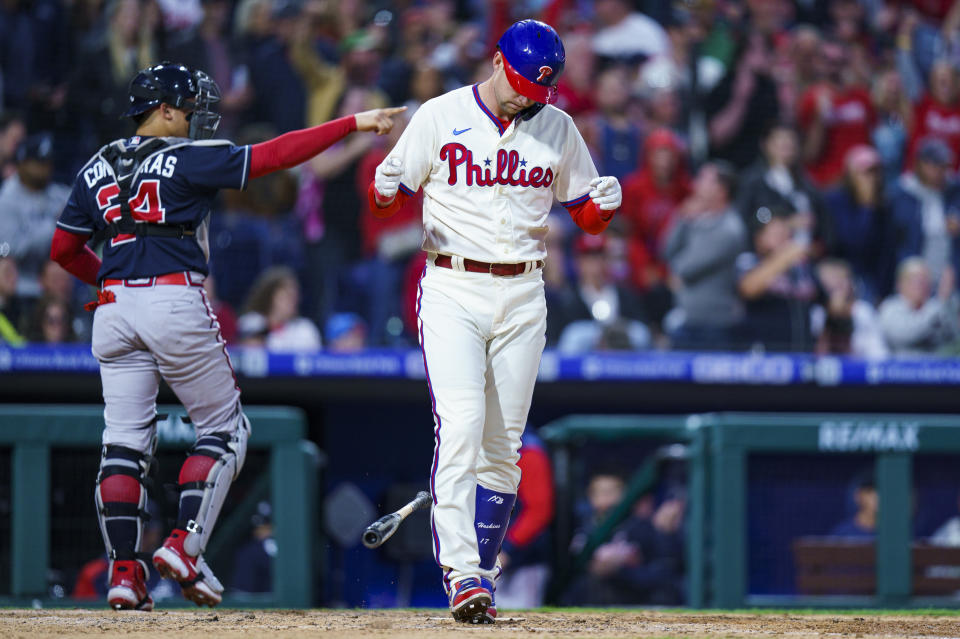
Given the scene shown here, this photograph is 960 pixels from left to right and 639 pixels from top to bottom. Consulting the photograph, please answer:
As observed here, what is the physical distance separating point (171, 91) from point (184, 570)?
161cm

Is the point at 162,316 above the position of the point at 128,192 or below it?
below

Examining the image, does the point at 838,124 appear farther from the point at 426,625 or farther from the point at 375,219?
the point at 426,625

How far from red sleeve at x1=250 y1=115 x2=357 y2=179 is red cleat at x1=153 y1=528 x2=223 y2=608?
4.02 feet

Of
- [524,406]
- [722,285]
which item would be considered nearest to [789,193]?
[722,285]

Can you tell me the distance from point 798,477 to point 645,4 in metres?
4.96

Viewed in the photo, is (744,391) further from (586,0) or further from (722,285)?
(586,0)

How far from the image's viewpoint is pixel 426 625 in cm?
389

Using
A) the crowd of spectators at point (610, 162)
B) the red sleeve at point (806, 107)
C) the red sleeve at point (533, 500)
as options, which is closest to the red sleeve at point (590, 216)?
the red sleeve at point (533, 500)

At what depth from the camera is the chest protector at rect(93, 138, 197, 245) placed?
427 cm

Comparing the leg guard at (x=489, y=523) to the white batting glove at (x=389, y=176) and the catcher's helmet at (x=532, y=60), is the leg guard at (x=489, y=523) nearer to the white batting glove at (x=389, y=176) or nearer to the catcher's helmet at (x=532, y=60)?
the white batting glove at (x=389, y=176)

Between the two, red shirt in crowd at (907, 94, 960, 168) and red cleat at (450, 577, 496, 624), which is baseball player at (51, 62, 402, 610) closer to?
red cleat at (450, 577, 496, 624)

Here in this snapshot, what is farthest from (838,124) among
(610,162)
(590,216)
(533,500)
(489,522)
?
(489,522)

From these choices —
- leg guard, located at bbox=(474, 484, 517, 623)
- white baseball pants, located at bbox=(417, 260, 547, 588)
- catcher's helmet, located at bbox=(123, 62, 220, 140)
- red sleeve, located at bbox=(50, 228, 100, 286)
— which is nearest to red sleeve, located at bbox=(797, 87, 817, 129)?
white baseball pants, located at bbox=(417, 260, 547, 588)

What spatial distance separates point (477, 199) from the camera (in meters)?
4.11
